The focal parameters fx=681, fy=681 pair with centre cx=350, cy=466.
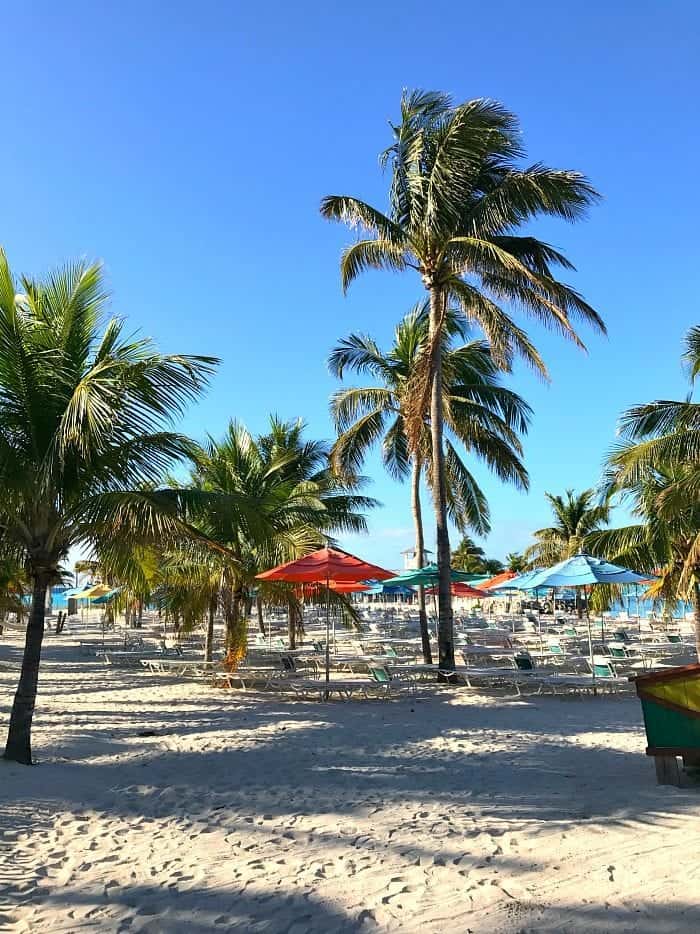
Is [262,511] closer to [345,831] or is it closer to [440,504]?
[440,504]

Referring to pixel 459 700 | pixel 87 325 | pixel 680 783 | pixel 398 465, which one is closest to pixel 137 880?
pixel 680 783

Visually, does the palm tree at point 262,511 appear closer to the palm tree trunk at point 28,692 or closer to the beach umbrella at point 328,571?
the beach umbrella at point 328,571

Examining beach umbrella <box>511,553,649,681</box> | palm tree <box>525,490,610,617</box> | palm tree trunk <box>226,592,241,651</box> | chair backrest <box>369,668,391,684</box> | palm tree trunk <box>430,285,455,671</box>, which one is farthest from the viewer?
palm tree <box>525,490,610,617</box>

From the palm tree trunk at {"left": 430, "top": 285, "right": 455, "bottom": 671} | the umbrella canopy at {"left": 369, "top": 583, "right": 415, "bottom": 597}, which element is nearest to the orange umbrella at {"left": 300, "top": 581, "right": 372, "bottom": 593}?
the umbrella canopy at {"left": 369, "top": 583, "right": 415, "bottom": 597}

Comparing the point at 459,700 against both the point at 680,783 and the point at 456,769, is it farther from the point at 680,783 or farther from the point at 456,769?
the point at 680,783

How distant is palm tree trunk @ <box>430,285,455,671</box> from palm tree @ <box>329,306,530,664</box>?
251cm

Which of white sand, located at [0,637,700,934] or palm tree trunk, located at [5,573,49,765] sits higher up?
palm tree trunk, located at [5,573,49,765]

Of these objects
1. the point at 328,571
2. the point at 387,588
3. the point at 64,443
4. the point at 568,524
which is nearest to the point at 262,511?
the point at 328,571

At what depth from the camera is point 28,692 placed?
730 cm

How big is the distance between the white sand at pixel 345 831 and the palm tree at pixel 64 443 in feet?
6.34

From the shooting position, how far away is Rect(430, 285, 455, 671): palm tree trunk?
13.4 m

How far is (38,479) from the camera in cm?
690

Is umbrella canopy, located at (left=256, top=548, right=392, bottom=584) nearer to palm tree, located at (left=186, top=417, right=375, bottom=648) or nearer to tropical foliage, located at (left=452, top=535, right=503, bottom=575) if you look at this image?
palm tree, located at (left=186, top=417, right=375, bottom=648)

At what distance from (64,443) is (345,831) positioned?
4.30 m
